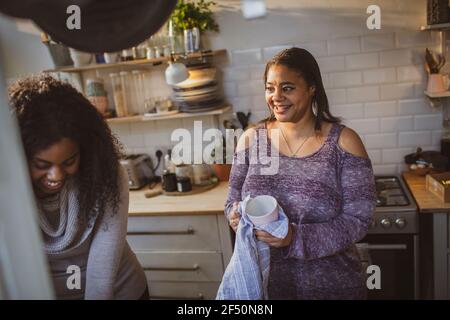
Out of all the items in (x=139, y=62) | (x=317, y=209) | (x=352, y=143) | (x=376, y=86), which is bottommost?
(x=317, y=209)

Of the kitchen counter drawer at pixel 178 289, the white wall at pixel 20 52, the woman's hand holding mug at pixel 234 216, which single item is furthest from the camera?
the kitchen counter drawer at pixel 178 289

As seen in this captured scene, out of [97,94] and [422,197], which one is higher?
[97,94]

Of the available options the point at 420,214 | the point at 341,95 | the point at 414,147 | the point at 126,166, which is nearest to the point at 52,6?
the point at 126,166

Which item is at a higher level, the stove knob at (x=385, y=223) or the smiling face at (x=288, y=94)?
the smiling face at (x=288, y=94)

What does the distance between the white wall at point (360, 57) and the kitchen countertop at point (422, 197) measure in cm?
11

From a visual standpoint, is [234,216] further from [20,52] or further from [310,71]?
[20,52]

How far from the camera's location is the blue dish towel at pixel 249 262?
2.40ft

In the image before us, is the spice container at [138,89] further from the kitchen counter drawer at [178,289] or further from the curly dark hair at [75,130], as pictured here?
the kitchen counter drawer at [178,289]

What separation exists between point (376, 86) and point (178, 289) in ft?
2.09

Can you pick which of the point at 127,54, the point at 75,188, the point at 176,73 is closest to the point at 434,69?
the point at 176,73

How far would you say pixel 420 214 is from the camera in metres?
0.93

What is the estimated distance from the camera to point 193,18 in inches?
32.6

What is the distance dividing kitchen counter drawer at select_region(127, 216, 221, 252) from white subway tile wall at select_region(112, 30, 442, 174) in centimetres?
29

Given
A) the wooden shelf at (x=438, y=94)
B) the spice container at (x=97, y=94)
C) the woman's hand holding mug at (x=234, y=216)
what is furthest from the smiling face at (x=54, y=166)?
the wooden shelf at (x=438, y=94)
